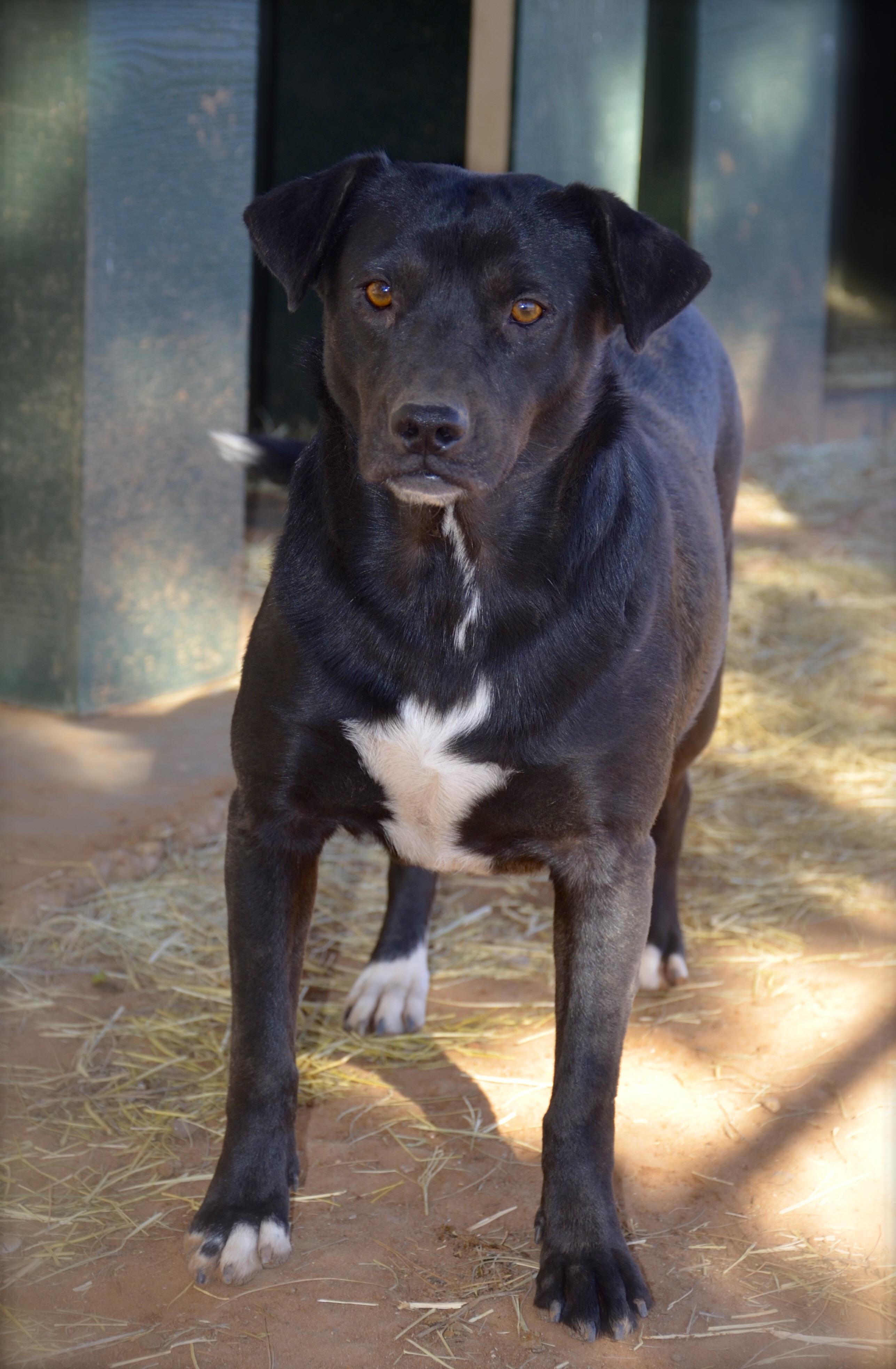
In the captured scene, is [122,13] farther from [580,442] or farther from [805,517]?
[805,517]

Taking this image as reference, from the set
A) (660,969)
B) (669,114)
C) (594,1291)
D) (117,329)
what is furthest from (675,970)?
(669,114)

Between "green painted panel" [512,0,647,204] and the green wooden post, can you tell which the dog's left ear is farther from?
"green painted panel" [512,0,647,204]

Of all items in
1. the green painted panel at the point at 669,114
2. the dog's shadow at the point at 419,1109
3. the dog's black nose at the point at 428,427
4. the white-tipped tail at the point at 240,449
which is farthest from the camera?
the green painted panel at the point at 669,114

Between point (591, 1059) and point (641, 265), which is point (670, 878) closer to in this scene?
point (591, 1059)

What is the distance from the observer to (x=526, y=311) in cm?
236

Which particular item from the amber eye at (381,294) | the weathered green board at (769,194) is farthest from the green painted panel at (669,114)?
the amber eye at (381,294)

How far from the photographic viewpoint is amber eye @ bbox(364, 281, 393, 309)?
7.68ft

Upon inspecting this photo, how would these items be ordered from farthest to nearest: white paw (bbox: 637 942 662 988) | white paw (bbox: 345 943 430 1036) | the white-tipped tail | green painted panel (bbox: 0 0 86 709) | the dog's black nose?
green painted panel (bbox: 0 0 86 709) → white paw (bbox: 637 942 662 988) → the white-tipped tail → white paw (bbox: 345 943 430 1036) → the dog's black nose

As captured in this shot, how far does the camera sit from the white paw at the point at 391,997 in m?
3.14

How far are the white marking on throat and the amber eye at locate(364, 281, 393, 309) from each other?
35cm

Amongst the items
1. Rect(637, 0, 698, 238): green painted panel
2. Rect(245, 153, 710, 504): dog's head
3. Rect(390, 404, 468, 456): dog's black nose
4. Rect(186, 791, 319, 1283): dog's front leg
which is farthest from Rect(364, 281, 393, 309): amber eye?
Rect(637, 0, 698, 238): green painted panel

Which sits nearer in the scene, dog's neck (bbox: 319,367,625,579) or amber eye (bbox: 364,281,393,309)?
amber eye (bbox: 364,281,393,309)

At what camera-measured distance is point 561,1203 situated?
7.73 ft

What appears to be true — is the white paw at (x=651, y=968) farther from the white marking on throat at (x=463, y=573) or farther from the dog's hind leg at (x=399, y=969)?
the white marking on throat at (x=463, y=573)
